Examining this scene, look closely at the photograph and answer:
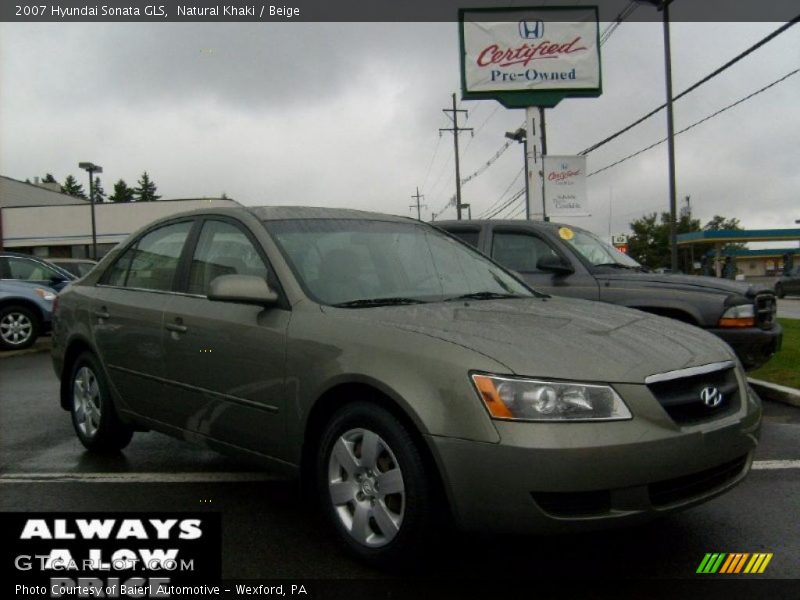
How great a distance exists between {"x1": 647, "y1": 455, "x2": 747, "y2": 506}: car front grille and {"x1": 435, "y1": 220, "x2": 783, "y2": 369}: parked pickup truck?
343 centimetres

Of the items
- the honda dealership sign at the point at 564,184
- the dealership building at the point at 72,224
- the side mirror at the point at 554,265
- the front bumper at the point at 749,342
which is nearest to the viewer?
the front bumper at the point at 749,342

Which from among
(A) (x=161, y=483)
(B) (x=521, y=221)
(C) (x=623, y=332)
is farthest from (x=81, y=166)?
(C) (x=623, y=332)

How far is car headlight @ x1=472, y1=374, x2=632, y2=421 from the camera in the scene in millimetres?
2732

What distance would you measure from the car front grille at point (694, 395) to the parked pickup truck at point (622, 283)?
3.33 m

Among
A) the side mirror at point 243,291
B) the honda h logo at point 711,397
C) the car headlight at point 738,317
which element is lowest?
the honda h logo at point 711,397

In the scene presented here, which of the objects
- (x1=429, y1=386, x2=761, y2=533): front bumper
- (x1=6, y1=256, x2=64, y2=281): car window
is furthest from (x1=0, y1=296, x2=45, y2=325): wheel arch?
(x1=429, y1=386, x2=761, y2=533): front bumper

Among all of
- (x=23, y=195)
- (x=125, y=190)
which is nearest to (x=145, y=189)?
(x=125, y=190)

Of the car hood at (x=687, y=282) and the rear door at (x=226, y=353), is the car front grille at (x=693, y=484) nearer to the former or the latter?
the rear door at (x=226, y=353)

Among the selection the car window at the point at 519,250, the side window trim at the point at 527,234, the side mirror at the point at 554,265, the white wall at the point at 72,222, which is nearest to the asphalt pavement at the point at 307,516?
the side mirror at the point at 554,265

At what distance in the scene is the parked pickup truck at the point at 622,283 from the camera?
633 centimetres

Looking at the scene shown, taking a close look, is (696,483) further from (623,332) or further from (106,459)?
(106,459)

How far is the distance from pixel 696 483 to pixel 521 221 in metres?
4.90

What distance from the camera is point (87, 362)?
5094mm

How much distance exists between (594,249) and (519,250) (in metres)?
0.76
